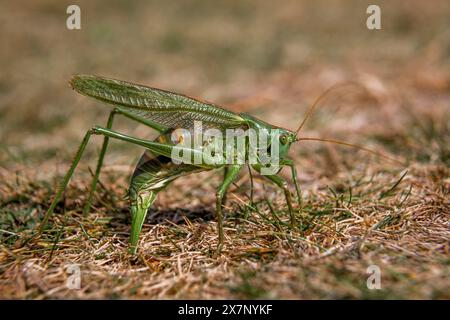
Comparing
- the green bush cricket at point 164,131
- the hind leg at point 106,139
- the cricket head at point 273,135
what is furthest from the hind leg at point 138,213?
the cricket head at point 273,135

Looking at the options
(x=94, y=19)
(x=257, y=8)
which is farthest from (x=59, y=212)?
(x=257, y=8)

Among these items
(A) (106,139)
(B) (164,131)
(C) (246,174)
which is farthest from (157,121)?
(C) (246,174)

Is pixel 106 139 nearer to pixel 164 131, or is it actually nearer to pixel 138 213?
pixel 164 131

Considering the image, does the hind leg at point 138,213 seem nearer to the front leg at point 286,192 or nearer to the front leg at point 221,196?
the front leg at point 221,196

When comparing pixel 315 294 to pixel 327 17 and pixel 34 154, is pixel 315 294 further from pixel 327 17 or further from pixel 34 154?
pixel 327 17

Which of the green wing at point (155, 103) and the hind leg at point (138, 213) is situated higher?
the green wing at point (155, 103)

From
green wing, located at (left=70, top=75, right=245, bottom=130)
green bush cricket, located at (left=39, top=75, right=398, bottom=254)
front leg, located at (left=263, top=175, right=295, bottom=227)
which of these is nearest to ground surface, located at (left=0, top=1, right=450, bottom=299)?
front leg, located at (left=263, top=175, right=295, bottom=227)
